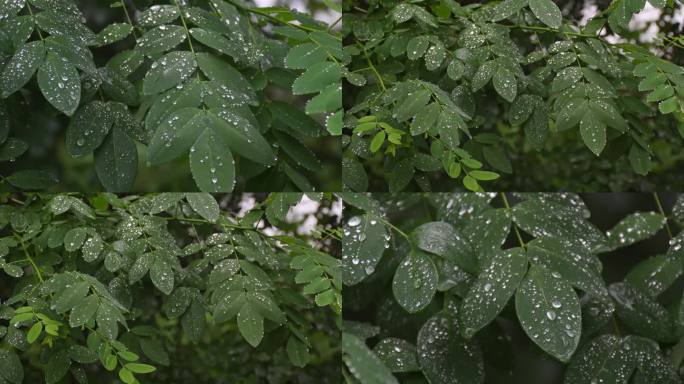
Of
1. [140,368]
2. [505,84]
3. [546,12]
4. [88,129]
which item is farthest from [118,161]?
[546,12]

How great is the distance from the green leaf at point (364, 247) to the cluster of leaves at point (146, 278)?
11 cm

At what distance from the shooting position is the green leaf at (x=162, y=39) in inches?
35.1

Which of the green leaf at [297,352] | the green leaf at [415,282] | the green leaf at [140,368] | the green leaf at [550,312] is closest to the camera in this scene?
the green leaf at [550,312]

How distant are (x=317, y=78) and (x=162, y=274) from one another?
1.11 ft

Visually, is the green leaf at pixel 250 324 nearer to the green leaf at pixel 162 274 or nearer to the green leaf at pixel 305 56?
the green leaf at pixel 162 274

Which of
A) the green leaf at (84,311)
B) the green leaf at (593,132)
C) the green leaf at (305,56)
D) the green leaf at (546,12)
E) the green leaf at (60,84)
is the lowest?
the green leaf at (84,311)

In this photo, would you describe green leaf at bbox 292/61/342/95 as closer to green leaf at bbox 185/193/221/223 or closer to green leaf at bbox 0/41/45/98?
green leaf at bbox 185/193/221/223

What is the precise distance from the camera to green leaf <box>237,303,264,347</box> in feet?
2.89

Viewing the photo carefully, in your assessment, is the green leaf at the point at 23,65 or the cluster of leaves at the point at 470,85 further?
the cluster of leaves at the point at 470,85

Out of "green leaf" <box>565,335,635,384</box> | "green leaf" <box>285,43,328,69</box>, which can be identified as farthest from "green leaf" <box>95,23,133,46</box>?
"green leaf" <box>565,335,635,384</box>

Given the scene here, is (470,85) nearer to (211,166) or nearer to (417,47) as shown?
(417,47)

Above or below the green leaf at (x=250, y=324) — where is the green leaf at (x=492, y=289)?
above

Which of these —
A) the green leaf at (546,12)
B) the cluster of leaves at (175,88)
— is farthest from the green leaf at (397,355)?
the green leaf at (546,12)

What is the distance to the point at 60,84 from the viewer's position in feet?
2.64
